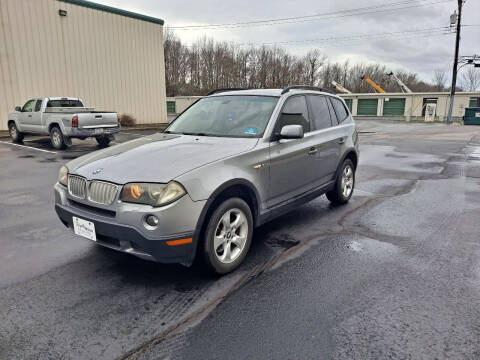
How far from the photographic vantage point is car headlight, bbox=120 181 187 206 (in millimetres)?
2855

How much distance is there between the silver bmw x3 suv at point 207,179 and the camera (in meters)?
2.88

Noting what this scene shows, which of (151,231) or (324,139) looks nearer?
(151,231)

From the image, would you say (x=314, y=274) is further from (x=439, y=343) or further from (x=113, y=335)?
(x=113, y=335)

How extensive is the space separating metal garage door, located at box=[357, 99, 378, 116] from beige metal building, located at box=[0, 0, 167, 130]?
97.8 feet

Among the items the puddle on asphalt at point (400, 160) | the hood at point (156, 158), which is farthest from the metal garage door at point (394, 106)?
the hood at point (156, 158)

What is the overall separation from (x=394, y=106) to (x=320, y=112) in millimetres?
41957

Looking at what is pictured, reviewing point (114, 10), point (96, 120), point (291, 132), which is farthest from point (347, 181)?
point (114, 10)

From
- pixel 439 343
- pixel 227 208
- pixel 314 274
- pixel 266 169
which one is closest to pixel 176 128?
pixel 266 169

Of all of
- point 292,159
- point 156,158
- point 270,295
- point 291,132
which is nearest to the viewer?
point 270,295

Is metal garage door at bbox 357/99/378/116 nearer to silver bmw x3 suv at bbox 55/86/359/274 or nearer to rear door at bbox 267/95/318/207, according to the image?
silver bmw x3 suv at bbox 55/86/359/274

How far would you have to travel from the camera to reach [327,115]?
525cm

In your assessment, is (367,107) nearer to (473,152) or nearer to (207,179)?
(473,152)

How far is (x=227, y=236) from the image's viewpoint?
3.39 m

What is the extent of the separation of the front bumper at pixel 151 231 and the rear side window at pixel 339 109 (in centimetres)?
345
